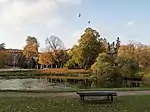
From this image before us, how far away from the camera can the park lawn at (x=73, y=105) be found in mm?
14789

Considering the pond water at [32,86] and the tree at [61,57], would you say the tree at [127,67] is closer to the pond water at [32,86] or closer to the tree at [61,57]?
the pond water at [32,86]

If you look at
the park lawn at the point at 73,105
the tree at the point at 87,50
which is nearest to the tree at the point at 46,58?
the tree at the point at 87,50

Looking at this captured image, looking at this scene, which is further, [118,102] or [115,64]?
[115,64]

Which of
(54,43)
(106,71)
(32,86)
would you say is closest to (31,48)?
(54,43)

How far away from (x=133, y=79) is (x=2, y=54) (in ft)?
203

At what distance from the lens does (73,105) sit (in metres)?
16.1

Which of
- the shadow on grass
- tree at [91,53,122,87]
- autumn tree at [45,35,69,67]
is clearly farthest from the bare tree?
the shadow on grass

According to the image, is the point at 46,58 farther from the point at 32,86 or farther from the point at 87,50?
the point at 32,86

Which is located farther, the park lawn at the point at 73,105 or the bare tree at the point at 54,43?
the bare tree at the point at 54,43

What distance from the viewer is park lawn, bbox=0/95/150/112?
48.5ft

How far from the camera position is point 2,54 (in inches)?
4218

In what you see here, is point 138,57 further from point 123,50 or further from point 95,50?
point 95,50

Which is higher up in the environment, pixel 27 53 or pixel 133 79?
pixel 27 53

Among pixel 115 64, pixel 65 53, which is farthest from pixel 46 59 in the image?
pixel 115 64
